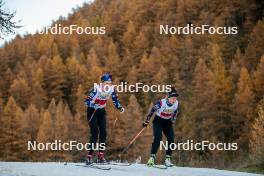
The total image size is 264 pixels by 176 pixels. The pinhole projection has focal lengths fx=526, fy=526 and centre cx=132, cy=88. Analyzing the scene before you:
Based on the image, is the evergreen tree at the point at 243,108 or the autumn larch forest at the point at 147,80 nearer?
the autumn larch forest at the point at 147,80

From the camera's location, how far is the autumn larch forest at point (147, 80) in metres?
71.6

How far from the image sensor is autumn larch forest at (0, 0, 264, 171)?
71625 mm

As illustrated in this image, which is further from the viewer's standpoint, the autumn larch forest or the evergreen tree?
the evergreen tree

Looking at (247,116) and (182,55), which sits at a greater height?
(182,55)

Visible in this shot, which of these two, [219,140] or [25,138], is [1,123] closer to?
[25,138]

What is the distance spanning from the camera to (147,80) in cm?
10425

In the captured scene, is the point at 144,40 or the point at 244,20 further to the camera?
the point at 144,40

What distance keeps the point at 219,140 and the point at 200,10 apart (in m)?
72.0

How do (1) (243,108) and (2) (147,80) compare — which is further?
(2) (147,80)

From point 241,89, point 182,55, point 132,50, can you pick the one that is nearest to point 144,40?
point 132,50

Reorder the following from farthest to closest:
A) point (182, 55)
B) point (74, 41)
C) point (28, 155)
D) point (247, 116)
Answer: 1. point (74, 41)
2. point (182, 55)
3. point (28, 155)
4. point (247, 116)

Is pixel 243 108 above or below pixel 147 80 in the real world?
below

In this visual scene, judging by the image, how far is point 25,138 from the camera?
262 ft

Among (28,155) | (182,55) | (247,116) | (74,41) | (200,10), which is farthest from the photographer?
(74,41)
